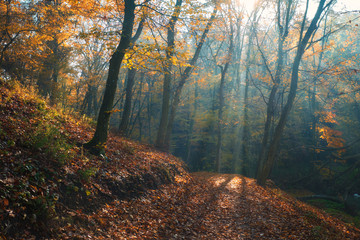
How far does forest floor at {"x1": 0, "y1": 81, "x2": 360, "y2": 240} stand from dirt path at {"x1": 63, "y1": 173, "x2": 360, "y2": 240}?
0.03m

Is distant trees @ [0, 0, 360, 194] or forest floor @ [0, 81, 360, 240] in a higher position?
distant trees @ [0, 0, 360, 194]

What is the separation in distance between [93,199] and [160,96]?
24.9 metres

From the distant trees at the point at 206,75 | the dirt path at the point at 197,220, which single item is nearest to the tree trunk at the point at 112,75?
the distant trees at the point at 206,75

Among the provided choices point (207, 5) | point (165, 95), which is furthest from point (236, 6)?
point (165, 95)

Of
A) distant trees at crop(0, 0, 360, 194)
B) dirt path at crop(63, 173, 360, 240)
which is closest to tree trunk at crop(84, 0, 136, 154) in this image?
distant trees at crop(0, 0, 360, 194)

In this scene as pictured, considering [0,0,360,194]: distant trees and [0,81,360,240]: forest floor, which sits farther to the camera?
[0,0,360,194]: distant trees

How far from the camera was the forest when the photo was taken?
21.1 feet

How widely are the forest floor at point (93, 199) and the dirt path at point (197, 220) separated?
0.03 meters

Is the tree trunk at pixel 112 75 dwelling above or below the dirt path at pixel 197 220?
above

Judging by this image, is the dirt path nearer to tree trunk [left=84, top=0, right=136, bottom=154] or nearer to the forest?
the forest

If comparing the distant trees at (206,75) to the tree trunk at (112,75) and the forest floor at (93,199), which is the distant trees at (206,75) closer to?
the tree trunk at (112,75)

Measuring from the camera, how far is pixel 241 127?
24281 mm

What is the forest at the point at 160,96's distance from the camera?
21.1 ft

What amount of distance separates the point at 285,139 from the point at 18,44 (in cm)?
2297
